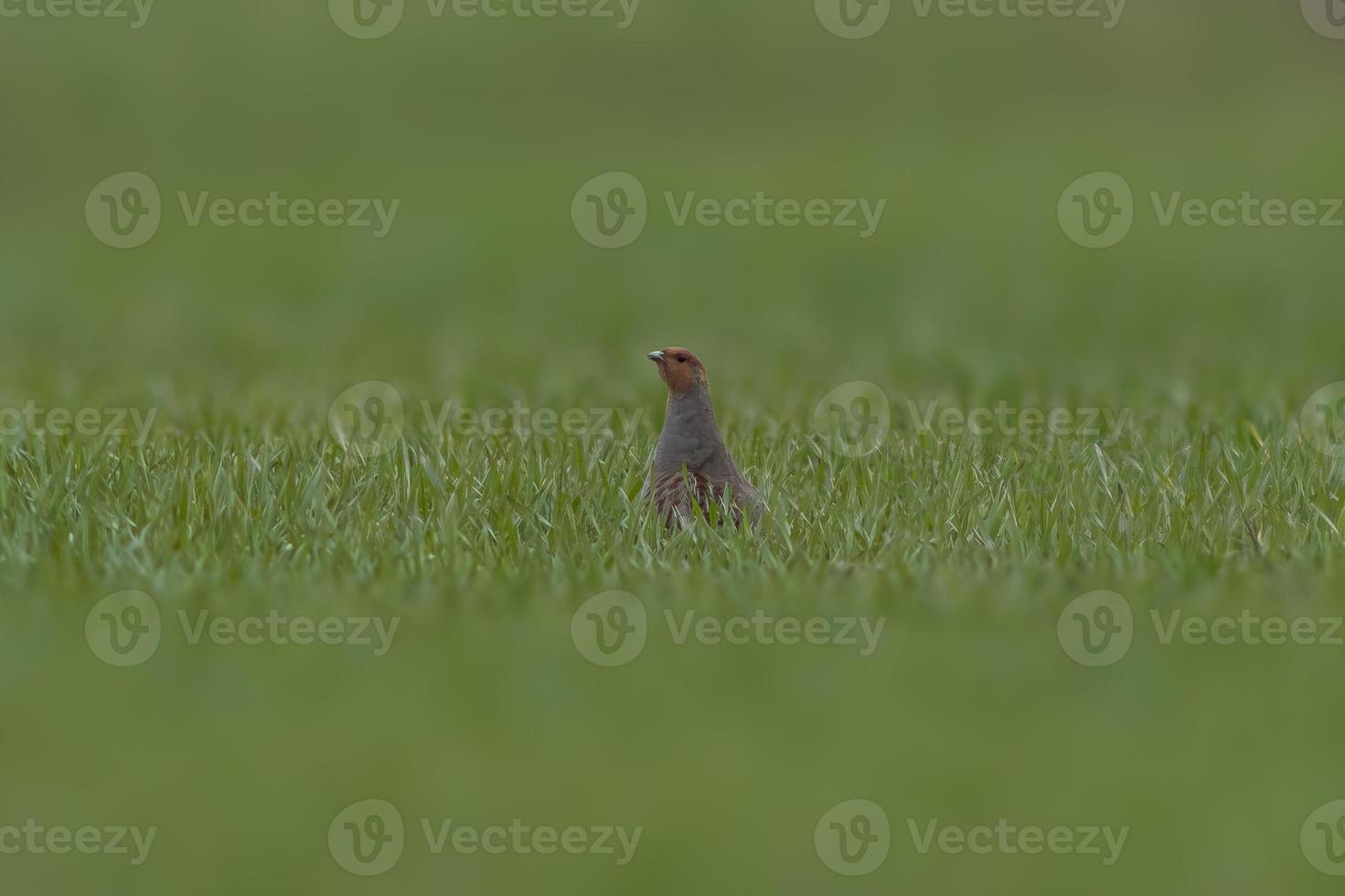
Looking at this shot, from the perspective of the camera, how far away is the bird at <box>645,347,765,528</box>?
626 cm

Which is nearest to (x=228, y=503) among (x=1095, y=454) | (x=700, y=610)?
(x=700, y=610)

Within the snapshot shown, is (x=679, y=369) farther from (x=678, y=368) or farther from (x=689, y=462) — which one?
(x=689, y=462)

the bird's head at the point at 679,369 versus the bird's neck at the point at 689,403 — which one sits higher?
the bird's head at the point at 679,369

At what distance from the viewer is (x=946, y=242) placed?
12.2 metres

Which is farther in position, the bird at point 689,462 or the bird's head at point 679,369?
the bird's head at point 679,369

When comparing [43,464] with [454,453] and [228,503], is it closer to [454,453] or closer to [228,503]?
[228,503]

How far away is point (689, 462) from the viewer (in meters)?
6.36

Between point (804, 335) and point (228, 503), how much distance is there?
5.37 m

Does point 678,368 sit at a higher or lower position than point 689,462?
higher

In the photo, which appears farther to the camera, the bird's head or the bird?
the bird's head

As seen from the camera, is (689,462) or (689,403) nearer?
(689,462)

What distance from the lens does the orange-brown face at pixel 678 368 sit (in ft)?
21.2

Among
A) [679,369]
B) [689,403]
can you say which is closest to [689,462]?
[689,403]

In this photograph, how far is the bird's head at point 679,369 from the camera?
6461 millimetres
